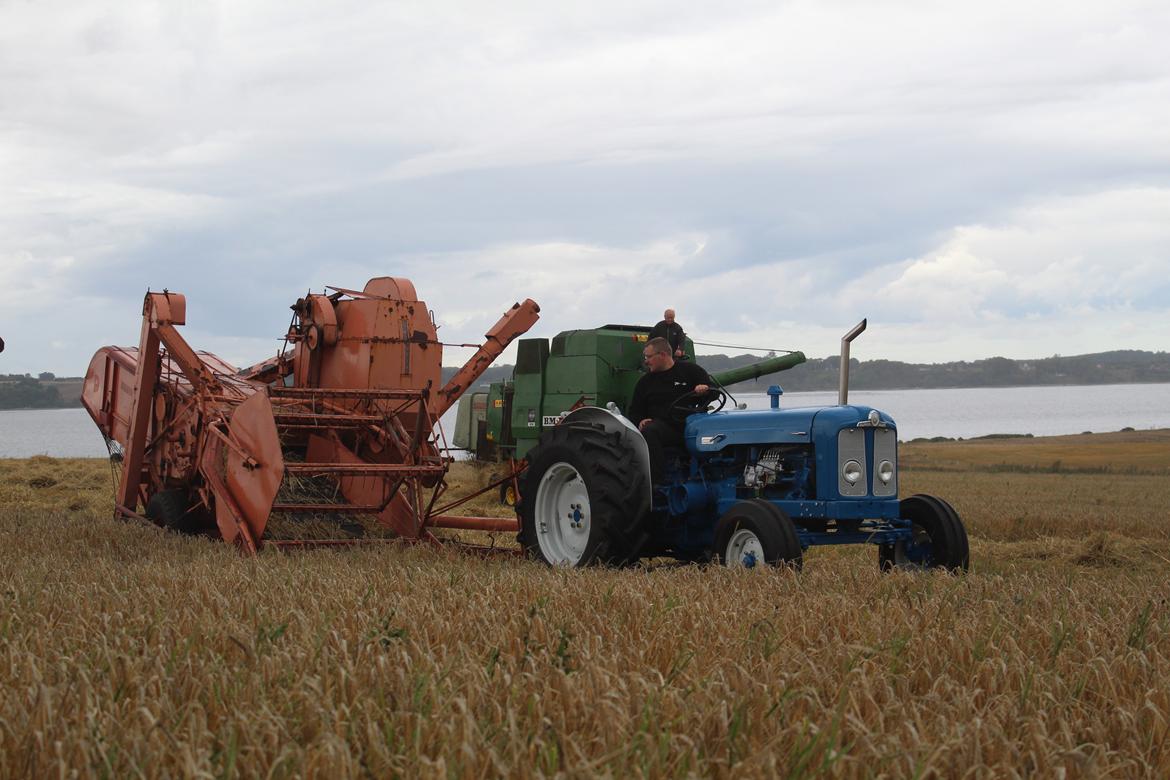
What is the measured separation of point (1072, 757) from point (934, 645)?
4.65 feet

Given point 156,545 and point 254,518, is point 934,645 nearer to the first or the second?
point 254,518

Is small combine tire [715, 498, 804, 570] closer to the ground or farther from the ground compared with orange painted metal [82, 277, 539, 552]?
closer to the ground

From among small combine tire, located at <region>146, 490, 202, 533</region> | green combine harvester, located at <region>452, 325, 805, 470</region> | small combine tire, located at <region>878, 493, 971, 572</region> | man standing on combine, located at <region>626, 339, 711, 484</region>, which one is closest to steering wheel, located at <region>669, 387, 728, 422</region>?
man standing on combine, located at <region>626, 339, 711, 484</region>

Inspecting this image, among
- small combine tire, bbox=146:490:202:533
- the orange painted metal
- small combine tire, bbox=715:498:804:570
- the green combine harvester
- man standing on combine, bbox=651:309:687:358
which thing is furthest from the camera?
the green combine harvester

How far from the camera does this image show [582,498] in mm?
8422

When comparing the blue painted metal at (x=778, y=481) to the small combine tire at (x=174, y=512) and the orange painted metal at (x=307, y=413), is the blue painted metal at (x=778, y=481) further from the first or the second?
the small combine tire at (x=174, y=512)

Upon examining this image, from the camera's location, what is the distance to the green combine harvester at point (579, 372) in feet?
44.5

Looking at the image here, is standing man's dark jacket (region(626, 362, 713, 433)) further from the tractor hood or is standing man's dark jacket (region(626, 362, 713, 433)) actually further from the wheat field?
the wheat field

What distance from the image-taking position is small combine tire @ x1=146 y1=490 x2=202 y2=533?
396 inches

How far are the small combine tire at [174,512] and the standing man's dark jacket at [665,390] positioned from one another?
401cm

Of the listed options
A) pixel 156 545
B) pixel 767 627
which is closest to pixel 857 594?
pixel 767 627

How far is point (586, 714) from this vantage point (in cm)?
308

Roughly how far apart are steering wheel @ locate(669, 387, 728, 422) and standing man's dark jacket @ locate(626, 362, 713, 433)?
1.4 inches

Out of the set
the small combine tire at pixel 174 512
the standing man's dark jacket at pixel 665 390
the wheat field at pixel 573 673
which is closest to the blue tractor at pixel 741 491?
the standing man's dark jacket at pixel 665 390
